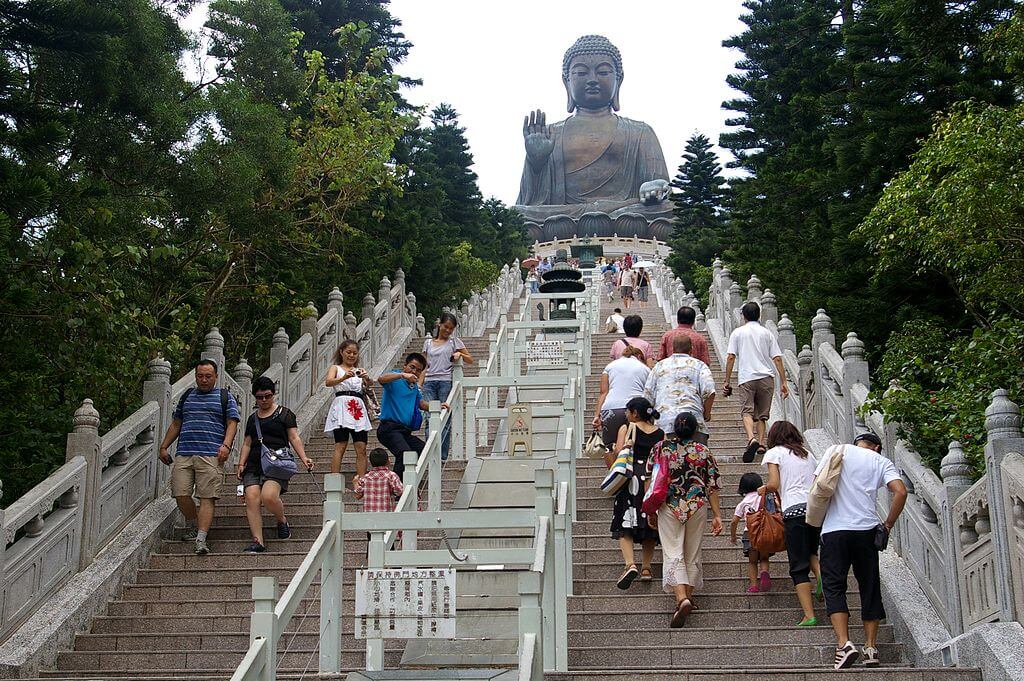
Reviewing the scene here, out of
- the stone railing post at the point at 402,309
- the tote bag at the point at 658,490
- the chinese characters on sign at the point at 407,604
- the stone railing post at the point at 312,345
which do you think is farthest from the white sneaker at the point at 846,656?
the stone railing post at the point at 402,309

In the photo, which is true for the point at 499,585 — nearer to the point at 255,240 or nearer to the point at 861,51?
the point at 255,240

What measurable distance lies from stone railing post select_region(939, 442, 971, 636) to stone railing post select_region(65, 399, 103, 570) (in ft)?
18.1

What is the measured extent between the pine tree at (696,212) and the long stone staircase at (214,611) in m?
19.0

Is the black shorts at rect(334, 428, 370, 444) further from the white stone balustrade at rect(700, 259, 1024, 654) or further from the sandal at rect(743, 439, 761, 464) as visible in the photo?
the white stone balustrade at rect(700, 259, 1024, 654)

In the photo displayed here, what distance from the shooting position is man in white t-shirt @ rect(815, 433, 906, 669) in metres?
6.47

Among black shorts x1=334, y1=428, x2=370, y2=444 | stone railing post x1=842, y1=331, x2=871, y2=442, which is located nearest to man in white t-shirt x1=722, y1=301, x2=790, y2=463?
stone railing post x1=842, y1=331, x2=871, y2=442

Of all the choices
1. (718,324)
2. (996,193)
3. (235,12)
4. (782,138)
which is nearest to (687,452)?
(996,193)

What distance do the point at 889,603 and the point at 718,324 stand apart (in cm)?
1056

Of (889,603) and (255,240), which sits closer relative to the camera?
(889,603)

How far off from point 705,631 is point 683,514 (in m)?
0.68

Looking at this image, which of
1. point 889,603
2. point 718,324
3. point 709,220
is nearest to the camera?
point 889,603

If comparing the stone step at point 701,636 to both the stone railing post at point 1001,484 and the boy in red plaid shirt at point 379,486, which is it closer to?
the stone railing post at point 1001,484

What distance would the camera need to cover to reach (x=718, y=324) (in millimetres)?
17703

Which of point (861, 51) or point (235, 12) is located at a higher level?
point (861, 51)
